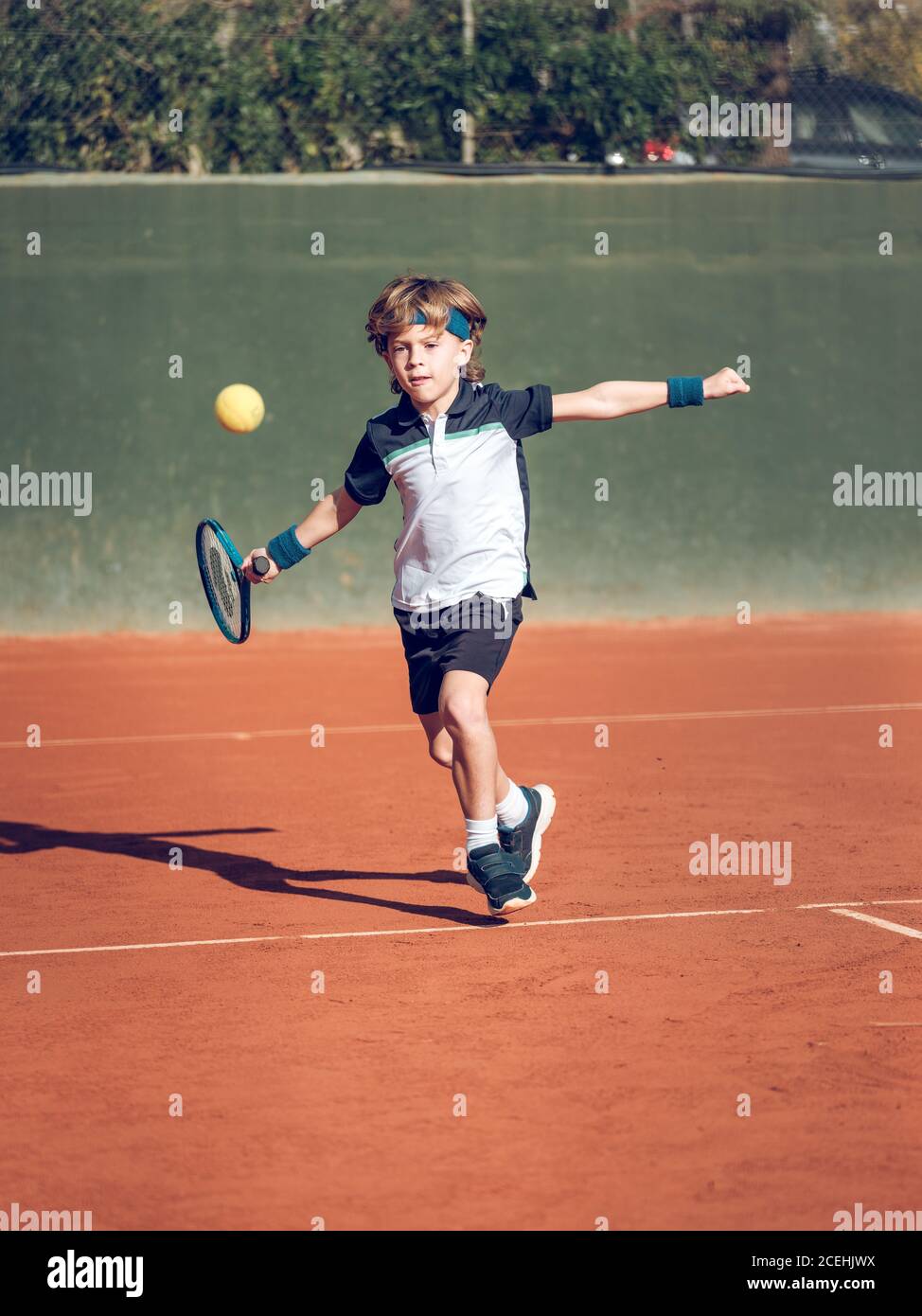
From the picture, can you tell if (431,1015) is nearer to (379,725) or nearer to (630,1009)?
(630,1009)

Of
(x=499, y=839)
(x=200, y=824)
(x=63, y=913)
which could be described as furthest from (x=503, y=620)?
(x=200, y=824)

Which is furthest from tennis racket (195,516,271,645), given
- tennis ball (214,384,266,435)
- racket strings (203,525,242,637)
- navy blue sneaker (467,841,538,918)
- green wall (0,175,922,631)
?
green wall (0,175,922,631)

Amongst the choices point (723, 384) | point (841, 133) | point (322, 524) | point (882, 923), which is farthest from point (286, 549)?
point (841, 133)

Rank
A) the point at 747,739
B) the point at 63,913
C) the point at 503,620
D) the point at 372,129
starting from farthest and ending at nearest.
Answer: the point at 372,129 → the point at 747,739 → the point at 63,913 → the point at 503,620

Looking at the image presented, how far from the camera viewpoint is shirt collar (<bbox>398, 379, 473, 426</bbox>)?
5020mm

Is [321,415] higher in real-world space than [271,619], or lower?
higher

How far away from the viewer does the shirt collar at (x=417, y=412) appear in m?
5.02

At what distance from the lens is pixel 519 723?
8.85 metres

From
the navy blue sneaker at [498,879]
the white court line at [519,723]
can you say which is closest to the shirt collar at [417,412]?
the navy blue sneaker at [498,879]

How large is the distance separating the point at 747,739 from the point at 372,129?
659 centimetres

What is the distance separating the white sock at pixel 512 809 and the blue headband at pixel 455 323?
54.3 inches

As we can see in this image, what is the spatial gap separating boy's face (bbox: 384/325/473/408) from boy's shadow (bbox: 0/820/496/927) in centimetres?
157

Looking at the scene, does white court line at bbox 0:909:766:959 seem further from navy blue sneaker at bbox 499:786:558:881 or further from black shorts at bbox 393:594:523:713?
black shorts at bbox 393:594:523:713

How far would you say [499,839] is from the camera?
5.29 metres
